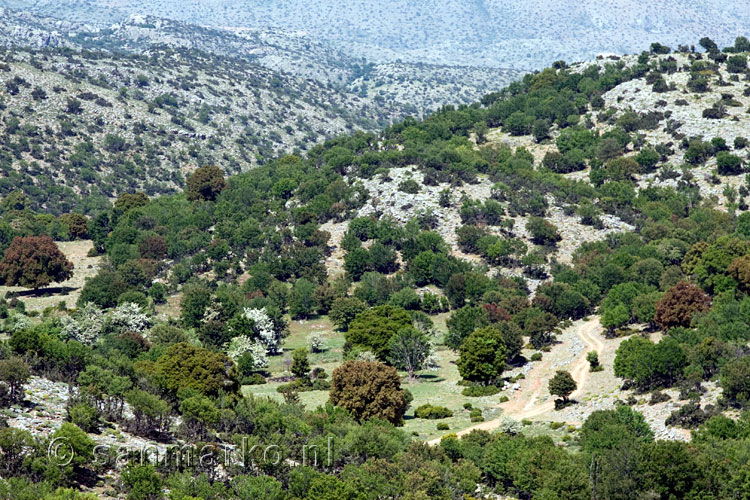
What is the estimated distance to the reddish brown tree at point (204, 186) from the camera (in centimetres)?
18512

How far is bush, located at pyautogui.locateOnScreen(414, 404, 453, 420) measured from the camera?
304ft

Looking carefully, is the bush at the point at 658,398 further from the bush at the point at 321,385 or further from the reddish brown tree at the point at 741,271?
the reddish brown tree at the point at 741,271

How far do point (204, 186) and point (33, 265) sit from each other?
53107 millimetres

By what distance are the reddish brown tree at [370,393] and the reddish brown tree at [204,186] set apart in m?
102

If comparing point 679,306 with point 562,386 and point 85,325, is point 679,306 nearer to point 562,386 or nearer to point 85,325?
point 562,386

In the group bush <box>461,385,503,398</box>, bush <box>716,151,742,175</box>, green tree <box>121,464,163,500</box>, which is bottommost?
bush <box>461,385,503,398</box>

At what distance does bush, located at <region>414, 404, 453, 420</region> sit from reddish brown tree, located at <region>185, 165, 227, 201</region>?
10189 cm

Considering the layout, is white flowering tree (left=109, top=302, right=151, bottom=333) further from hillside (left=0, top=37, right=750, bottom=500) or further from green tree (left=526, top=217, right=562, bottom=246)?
green tree (left=526, top=217, right=562, bottom=246)

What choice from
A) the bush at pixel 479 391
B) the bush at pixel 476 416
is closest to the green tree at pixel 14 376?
the bush at pixel 476 416

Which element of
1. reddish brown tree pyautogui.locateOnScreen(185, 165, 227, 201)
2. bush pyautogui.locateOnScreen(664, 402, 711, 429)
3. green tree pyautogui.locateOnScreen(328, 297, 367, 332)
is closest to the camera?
bush pyautogui.locateOnScreen(664, 402, 711, 429)

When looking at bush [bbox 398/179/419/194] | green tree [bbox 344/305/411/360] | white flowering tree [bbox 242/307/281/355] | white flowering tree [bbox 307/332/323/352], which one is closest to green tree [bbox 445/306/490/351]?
green tree [bbox 344/305/411/360]

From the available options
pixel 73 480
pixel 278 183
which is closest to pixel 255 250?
pixel 278 183

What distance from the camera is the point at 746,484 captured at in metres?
62.2

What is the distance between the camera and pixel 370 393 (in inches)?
3430
